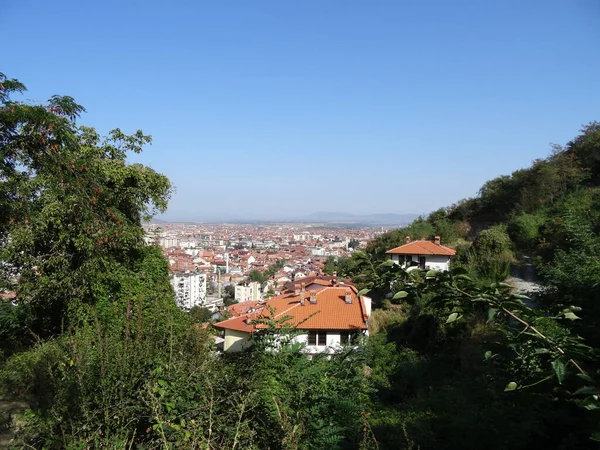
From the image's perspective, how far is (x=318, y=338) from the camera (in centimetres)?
1381

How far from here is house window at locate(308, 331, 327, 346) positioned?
541 inches

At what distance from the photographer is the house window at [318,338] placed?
45.1 ft

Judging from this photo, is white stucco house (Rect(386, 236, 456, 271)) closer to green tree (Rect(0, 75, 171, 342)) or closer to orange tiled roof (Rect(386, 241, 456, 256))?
orange tiled roof (Rect(386, 241, 456, 256))

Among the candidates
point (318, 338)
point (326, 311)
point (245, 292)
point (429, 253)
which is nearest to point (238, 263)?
point (245, 292)

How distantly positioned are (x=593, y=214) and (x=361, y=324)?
24.7ft

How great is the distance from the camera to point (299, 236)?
15588 cm

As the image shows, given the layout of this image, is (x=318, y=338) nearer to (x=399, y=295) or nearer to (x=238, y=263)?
(x=399, y=295)

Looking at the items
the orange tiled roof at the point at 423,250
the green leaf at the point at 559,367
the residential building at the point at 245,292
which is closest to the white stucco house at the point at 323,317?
the orange tiled roof at the point at 423,250

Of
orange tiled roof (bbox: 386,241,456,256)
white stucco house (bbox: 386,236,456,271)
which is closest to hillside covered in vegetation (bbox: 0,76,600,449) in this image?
white stucco house (bbox: 386,236,456,271)

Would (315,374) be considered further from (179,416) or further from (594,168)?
(594,168)

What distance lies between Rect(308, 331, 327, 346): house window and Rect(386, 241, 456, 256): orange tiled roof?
16.8ft

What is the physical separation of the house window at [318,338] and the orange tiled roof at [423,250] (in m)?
5.11

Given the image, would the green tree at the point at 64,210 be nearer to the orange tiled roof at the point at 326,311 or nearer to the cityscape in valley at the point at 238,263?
the cityscape in valley at the point at 238,263

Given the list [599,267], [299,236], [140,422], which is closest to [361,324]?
[599,267]
